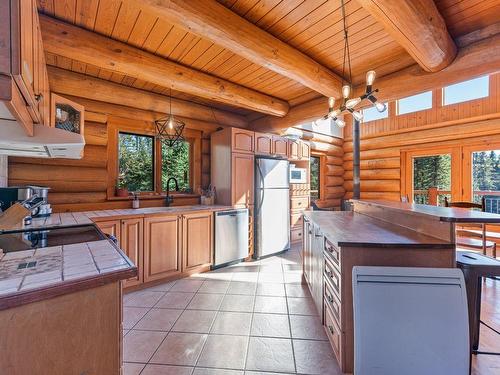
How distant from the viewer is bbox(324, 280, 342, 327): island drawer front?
1576mm

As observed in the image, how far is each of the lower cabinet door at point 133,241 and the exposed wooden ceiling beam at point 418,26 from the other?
2.92m

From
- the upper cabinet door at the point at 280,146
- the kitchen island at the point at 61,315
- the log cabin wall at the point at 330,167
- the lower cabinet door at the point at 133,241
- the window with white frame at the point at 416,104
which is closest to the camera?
the kitchen island at the point at 61,315

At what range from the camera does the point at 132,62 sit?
236cm

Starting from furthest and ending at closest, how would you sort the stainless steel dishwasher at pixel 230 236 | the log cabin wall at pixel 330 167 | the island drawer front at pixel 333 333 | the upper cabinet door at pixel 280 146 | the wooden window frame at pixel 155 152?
the log cabin wall at pixel 330 167 < the upper cabinet door at pixel 280 146 < the stainless steel dishwasher at pixel 230 236 < the wooden window frame at pixel 155 152 < the island drawer front at pixel 333 333

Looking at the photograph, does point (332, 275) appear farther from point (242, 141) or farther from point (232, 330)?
point (242, 141)

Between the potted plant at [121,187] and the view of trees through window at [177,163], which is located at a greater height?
the view of trees through window at [177,163]

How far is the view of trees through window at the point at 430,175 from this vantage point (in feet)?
16.7

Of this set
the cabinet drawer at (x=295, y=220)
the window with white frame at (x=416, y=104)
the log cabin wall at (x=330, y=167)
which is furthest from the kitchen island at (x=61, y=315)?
the window with white frame at (x=416, y=104)

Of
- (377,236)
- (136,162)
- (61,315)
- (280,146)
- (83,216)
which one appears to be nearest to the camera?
(61,315)

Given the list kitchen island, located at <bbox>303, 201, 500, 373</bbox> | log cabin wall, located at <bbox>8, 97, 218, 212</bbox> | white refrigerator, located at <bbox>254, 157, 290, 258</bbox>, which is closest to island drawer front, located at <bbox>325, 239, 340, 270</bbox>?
kitchen island, located at <bbox>303, 201, 500, 373</bbox>

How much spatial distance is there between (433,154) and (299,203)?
3259mm

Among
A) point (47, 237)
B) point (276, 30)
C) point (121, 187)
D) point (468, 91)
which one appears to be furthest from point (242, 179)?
point (468, 91)

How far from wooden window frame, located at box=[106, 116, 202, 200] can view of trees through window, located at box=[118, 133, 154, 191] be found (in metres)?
0.07

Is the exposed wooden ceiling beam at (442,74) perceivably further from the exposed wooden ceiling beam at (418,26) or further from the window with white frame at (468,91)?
the window with white frame at (468,91)
